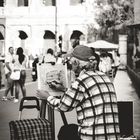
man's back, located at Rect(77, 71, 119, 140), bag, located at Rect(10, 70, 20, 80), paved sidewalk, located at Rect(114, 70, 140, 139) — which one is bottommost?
paved sidewalk, located at Rect(114, 70, 140, 139)

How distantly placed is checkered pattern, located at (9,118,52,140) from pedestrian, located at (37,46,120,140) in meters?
1.14

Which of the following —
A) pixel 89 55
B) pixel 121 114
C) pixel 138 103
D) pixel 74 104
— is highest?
pixel 89 55

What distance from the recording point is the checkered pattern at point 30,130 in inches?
214

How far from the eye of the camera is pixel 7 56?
1267 centimetres

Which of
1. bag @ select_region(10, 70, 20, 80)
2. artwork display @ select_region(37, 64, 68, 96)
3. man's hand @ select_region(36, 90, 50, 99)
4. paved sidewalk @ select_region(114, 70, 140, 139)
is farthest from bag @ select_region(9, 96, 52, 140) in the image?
bag @ select_region(10, 70, 20, 80)

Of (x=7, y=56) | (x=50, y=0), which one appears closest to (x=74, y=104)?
(x=7, y=56)

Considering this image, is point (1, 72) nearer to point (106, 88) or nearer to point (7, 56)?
point (7, 56)

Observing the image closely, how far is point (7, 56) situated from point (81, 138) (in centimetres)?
843

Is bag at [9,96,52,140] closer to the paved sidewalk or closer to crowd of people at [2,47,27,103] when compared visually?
the paved sidewalk

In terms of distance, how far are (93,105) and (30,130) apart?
1422 millimetres

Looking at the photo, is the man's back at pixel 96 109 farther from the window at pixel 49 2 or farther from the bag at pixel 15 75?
the window at pixel 49 2

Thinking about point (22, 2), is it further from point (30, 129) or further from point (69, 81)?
point (30, 129)

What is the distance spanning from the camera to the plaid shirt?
14.1 feet

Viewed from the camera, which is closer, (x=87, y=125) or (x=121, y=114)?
(x=87, y=125)
